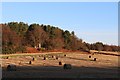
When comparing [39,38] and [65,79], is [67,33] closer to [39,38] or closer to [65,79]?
[39,38]

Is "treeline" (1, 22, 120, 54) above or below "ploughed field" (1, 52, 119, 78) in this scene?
above

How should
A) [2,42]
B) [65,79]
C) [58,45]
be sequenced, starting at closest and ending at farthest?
A: [65,79] < [2,42] < [58,45]

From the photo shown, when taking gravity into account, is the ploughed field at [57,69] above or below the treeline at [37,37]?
A: below

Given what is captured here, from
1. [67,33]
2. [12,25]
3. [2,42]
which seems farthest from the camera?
[67,33]

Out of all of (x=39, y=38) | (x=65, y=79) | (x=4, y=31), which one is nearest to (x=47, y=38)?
(x=39, y=38)

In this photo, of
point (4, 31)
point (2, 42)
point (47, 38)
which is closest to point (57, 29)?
point (47, 38)

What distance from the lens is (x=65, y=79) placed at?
21469 mm

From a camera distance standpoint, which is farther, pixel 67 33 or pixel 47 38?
pixel 67 33

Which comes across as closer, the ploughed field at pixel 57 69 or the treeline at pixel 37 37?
the ploughed field at pixel 57 69

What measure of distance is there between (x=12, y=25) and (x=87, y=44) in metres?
34.8

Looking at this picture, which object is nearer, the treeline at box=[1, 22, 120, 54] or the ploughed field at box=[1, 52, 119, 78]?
the ploughed field at box=[1, 52, 119, 78]

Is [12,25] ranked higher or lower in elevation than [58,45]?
higher

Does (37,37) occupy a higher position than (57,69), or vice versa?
(37,37)

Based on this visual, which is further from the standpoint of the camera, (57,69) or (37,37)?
(37,37)
